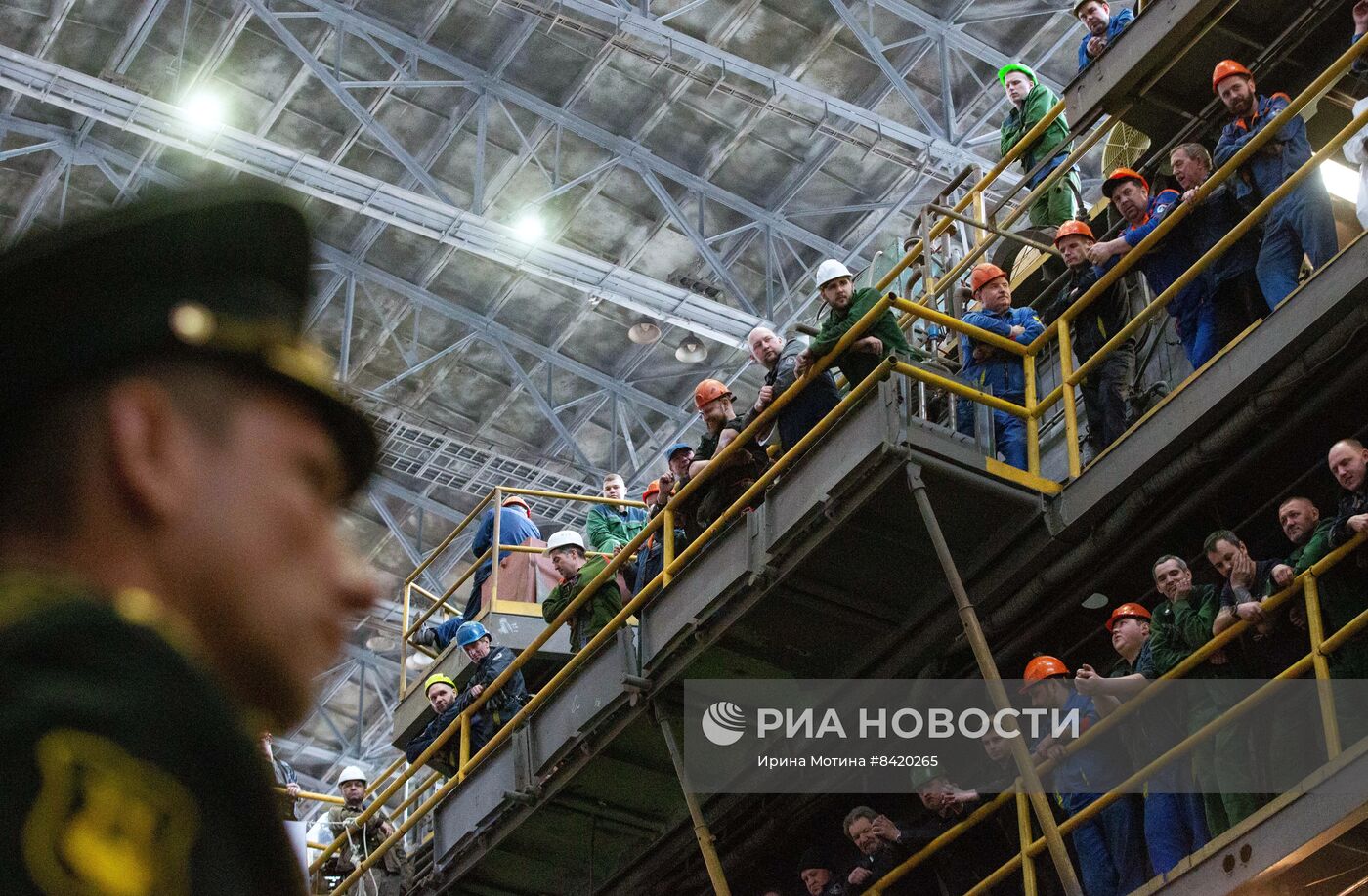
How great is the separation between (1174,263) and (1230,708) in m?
3.01

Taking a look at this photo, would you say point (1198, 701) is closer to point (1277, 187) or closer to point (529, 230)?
point (1277, 187)

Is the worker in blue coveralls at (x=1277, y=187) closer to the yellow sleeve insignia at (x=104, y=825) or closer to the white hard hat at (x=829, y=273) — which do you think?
the white hard hat at (x=829, y=273)

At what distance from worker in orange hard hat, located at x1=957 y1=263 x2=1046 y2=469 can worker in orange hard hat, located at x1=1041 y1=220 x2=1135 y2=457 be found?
0.36 meters

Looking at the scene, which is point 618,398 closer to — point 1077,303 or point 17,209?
point 17,209

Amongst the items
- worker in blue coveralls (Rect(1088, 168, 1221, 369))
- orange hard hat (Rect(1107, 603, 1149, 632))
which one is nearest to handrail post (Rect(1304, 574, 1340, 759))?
orange hard hat (Rect(1107, 603, 1149, 632))

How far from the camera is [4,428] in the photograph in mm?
1496

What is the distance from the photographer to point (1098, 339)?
36.3ft

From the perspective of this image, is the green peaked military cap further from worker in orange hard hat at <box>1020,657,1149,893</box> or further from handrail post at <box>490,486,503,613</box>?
handrail post at <box>490,486,503,613</box>

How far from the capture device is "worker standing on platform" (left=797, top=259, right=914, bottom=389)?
1120cm

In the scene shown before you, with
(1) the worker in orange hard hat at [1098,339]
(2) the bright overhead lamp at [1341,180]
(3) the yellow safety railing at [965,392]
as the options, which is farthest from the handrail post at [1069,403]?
(2) the bright overhead lamp at [1341,180]

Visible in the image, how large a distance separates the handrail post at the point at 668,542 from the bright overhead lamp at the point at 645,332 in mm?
13966

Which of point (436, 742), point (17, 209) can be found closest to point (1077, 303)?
point (436, 742)

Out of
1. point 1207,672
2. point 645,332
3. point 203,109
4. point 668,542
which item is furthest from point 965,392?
point 645,332

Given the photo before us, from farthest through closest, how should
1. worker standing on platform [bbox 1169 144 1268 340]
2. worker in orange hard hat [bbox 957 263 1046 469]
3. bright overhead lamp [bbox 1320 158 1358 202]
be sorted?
worker in orange hard hat [bbox 957 263 1046 469] < bright overhead lamp [bbox 1320 158 1358 202] < worker standing on platform [bbox 1169 144 1268 340]
